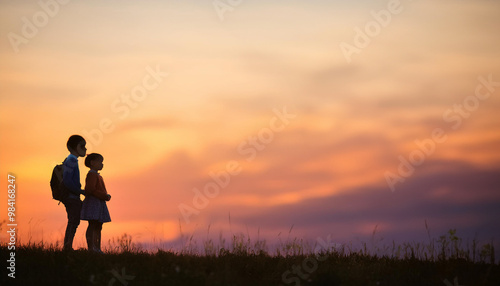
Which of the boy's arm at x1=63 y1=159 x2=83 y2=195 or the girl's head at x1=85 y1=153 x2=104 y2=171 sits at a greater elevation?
the girl's head at x1=85 y1=153 x2=104 y2=171

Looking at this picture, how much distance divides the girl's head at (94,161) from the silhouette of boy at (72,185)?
0.87 ft

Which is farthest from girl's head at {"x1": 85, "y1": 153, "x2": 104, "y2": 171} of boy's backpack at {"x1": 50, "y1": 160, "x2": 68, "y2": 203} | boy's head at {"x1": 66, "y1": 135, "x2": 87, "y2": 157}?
boy's backpack at {"x1": 50, "y1": 160, "x2": 68, "y2": 203}

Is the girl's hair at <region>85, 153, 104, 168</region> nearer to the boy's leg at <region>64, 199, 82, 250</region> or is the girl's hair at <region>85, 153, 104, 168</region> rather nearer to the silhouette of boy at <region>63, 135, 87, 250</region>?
the silhouette of boy at <region>63, 135, 87, 250</region>

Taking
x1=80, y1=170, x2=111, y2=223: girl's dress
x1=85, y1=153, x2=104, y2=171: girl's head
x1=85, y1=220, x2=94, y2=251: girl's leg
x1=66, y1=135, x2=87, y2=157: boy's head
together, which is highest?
x1=66, y1=135, x2=87, y2=157: boy's head

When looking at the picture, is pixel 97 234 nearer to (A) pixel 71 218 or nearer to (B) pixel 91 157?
(A) pixel 71 218

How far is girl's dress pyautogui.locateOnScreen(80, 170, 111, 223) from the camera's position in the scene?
13578 millimetres

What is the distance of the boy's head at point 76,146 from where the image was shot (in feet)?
44.8

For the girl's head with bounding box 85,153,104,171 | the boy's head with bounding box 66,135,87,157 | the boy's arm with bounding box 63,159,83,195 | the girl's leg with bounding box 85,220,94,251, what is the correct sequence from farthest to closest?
the girl's head with bounding box 85,153,104,171, the girl's leg with bounding box 85,220,94,251, the boy's head with bounding box 66,135,87,157, the boy's arm with bounding box 63,159,83,195

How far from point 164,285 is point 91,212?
3866 millimetres

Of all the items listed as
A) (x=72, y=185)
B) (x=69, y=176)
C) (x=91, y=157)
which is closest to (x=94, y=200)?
(x=72, y=185)

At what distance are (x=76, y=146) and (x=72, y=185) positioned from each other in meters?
0.97

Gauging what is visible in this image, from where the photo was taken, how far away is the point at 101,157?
14.0 metres

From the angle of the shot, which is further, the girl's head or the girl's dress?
the girl's head

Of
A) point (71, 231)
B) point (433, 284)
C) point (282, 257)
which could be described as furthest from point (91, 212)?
point (433, 284)
